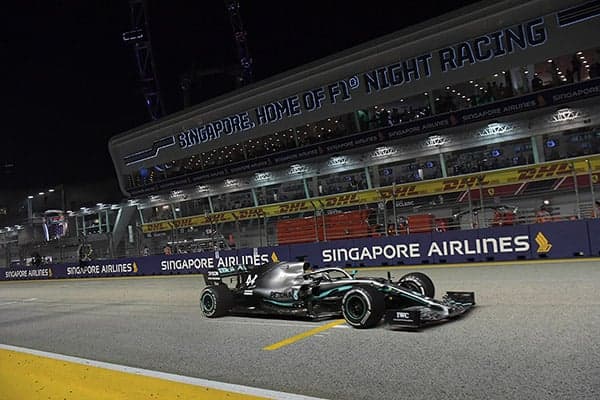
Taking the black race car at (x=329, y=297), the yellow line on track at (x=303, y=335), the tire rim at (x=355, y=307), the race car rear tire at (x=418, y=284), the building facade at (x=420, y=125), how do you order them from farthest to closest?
the building facade at (x=420, y=125) < the race car rear tire at (x=418, y=284) < the tire rim at (x=355, y=307) < the black race car at (x=329, y=297) < the yellow line on track at (x=303, y=335)

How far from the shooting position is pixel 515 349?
5359mm

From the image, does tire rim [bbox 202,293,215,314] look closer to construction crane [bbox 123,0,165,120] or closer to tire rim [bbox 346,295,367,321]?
tire rim [bbox 346,295,367,321]

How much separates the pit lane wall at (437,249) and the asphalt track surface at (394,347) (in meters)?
2.65

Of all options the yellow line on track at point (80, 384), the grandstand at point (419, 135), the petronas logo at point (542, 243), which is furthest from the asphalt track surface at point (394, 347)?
the grandstand at point (419, 135)

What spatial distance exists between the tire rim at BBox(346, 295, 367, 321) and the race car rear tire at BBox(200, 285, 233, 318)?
106 inches

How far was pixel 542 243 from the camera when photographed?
1394 cm

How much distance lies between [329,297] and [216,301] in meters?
2.32

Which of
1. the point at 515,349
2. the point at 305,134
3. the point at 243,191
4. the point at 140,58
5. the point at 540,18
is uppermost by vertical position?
the point at 140,58

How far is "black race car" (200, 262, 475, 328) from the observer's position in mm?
6824

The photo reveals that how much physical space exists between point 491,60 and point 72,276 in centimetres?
2357

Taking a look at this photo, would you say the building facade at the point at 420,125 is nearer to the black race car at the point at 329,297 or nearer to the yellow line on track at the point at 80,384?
the black race car at the point at 329,297

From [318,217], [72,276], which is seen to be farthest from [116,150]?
[318,217]

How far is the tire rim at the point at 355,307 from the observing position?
6.98 meters

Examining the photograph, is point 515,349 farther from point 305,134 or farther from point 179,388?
point 305,134
